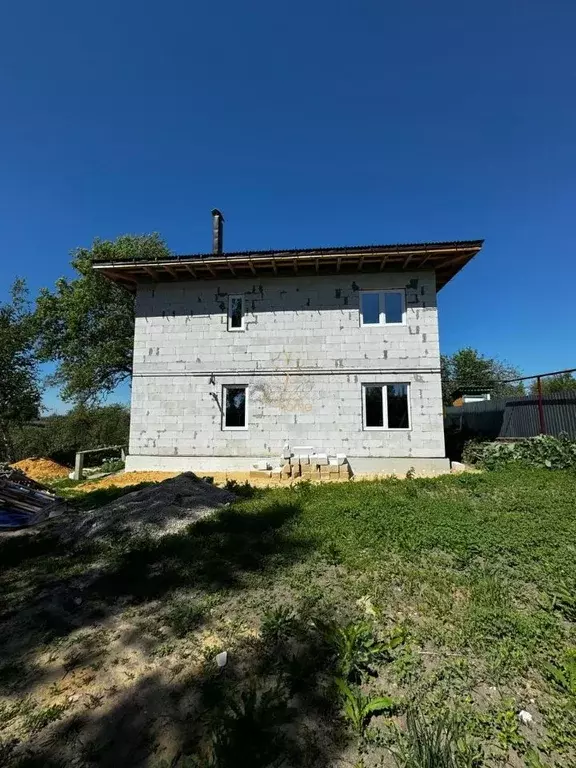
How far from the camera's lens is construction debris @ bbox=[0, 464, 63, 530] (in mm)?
7520

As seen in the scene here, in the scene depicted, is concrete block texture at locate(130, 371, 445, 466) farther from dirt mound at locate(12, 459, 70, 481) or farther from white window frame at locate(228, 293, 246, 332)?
dirt mound at locate(12, 459, 70, 481)

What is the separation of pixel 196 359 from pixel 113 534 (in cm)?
834

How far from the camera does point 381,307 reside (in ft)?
43.1

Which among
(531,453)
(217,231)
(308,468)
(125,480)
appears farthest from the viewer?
(217,231)

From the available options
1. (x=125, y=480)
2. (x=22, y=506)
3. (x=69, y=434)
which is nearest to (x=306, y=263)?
(x=125, y=480)

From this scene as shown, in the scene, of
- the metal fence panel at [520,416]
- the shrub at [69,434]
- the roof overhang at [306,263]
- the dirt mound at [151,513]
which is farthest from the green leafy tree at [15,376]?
the metal fence panel at [520,416]

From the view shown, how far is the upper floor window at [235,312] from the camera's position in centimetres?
1362

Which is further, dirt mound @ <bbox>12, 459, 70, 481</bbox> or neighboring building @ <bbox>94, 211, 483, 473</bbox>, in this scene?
dirt mound @ <bbox>12, 459, 70, 481</bbox>

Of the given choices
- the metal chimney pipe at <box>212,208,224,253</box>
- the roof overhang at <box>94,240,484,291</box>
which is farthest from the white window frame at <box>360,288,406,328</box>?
the metal chimney pipe at <box>212,208,224,253</box>

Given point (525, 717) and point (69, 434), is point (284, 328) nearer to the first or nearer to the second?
point (525, 717)

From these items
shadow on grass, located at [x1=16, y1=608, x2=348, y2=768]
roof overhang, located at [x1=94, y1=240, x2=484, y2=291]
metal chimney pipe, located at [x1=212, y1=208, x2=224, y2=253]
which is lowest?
shadow on grass, located at [x1=16, y1=608, x2=348, y2=768]

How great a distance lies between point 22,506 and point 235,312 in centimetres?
825

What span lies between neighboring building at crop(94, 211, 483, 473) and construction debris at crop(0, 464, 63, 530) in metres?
4.92

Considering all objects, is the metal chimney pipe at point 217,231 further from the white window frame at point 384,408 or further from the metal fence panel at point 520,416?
the metal fence panel at point 520,416
